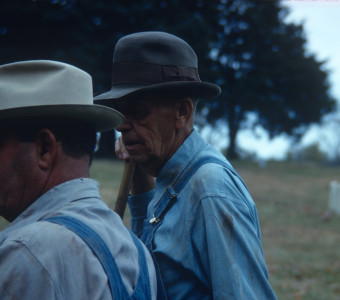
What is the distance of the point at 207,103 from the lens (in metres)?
27.2

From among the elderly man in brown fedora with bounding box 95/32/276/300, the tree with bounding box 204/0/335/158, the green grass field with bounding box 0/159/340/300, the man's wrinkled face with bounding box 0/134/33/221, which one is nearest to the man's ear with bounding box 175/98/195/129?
the elderly man in brown fedora with bounding box 95/32/276/300

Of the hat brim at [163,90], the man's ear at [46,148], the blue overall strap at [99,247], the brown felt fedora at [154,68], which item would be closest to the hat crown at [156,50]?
the brown felt fedora at [154,68]

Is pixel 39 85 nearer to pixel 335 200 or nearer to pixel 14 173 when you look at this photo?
pixel 14 173

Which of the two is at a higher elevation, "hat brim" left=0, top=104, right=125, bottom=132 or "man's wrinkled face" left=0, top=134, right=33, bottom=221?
"hat brim" left=0, top=104, right=125, bottom=132

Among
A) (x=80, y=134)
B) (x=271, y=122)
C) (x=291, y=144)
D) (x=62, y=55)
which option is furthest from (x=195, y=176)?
(x=291, y=144)

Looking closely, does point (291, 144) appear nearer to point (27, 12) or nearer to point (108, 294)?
point (27, 12)

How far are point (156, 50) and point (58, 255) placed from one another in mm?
1475

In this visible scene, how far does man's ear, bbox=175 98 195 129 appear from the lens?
2479 millimetres

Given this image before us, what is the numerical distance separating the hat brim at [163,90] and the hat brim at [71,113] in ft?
1.68

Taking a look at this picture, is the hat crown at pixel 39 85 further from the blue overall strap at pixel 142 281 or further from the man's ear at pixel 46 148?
Answer: the blue overall strap at pixel 142 281

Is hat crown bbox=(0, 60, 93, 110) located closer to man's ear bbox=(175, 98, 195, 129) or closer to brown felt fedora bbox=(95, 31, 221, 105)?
brown felt fedora bbox=(95, 31, 221, 105)

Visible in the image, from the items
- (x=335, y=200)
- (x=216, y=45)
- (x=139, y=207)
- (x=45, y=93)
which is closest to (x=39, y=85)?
(x=45, y=93)

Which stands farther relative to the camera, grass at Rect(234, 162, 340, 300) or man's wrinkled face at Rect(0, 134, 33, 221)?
grass at Rect(234, 162, 340, 300)

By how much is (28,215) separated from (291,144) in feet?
113
